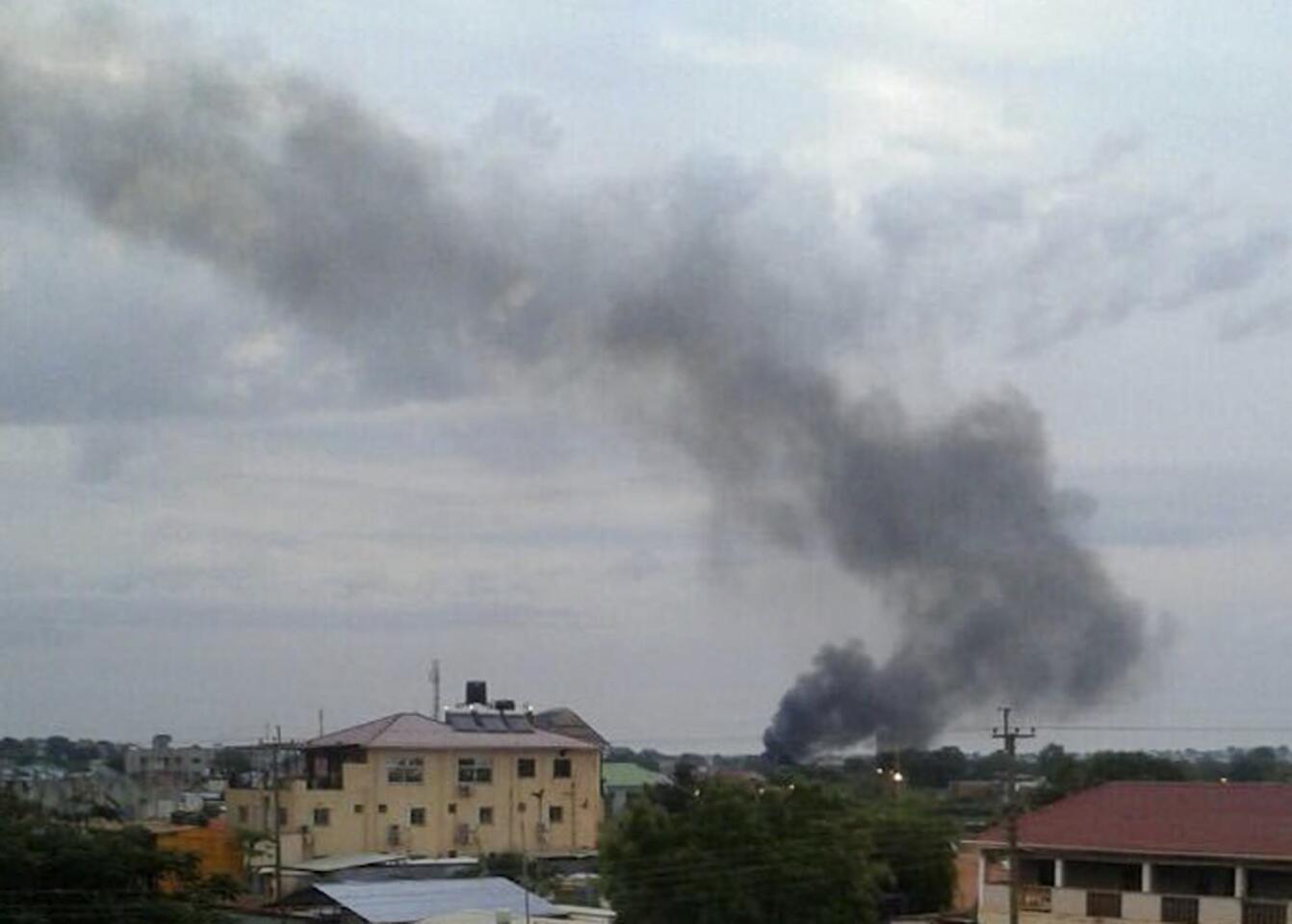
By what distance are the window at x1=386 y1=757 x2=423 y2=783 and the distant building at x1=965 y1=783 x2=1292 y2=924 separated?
108ft

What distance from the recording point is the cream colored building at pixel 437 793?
6525cm

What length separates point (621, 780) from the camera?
295ft

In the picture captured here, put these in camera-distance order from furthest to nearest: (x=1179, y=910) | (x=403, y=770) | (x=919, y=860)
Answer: (x=403, y=770)
(x=919, y=860)
(x=1179, y=910)

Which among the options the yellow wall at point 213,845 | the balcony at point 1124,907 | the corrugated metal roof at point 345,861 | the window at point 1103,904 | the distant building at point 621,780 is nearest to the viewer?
the balcony at point 1124,907

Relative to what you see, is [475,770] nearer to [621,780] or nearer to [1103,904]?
[621,780]

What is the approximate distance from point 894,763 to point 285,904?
46.2 metres

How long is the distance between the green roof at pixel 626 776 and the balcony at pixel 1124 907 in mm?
48115

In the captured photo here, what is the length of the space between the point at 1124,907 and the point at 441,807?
36.6m

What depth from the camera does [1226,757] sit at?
99.7 meters

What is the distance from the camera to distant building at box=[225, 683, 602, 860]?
214ft

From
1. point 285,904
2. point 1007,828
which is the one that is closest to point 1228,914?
point 1007,828

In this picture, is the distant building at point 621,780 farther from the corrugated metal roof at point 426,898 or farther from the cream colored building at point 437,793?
the corrugated metal roof at point 426,898

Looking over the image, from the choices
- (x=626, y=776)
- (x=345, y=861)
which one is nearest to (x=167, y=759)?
(x=626, y=776)

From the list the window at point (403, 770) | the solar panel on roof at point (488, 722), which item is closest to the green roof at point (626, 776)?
the solar panel on roof at point (488, 722)
